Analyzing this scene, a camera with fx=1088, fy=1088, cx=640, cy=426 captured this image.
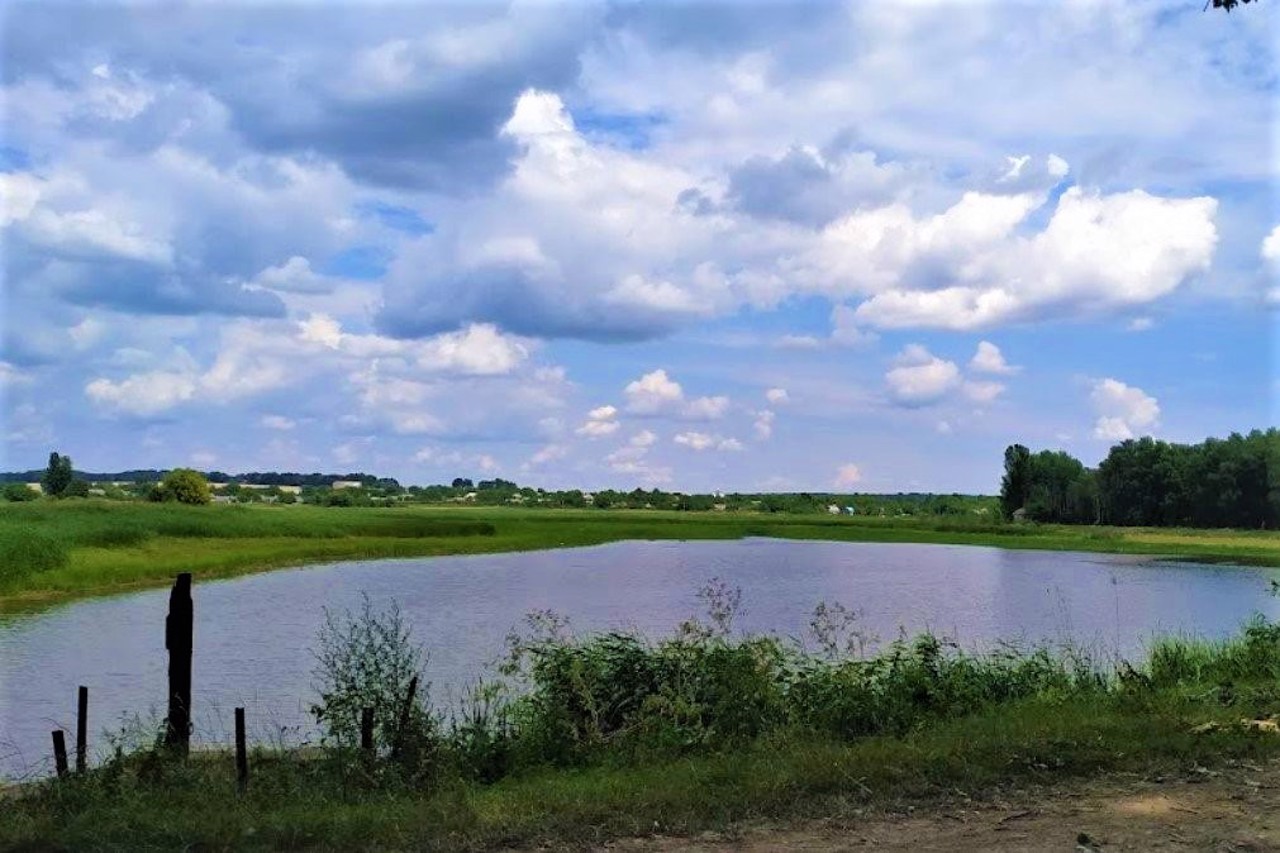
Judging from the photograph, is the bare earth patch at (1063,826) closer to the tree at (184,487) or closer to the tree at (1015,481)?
the tree at (184,487)

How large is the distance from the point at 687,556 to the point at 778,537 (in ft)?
Result: 93.7

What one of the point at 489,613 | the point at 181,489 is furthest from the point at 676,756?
the point at 181,489

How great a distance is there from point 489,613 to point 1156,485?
83.8 m

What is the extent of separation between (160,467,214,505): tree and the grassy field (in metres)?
13.2

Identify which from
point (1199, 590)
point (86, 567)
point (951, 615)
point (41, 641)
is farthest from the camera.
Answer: point (1199, 590)

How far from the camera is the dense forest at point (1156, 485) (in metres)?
84.3

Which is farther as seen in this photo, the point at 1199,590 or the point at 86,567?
the point at 1199,590

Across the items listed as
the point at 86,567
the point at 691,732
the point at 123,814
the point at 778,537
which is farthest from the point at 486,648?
the point at 778,537

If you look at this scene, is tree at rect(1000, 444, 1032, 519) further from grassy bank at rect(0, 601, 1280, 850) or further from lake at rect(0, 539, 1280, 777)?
grassy bank at rect(0, 601, 1280, 850)

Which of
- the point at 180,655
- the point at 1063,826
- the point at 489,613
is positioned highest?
the point at 180,655

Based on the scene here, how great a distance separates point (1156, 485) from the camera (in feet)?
316

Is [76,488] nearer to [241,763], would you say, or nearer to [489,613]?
[489,613]

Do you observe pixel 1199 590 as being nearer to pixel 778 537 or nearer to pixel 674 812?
pixel 674 812

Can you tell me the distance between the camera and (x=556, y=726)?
991cm
